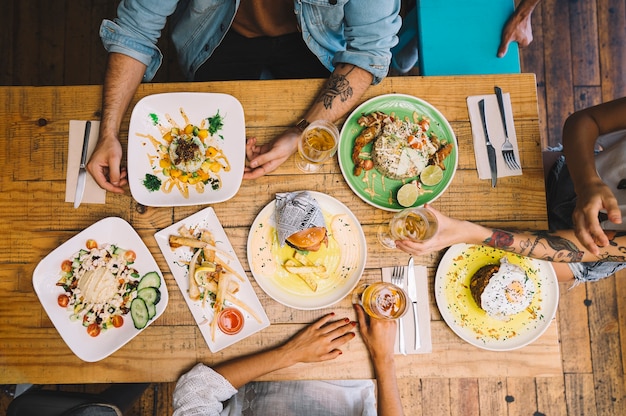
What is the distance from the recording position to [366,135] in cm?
A: 158

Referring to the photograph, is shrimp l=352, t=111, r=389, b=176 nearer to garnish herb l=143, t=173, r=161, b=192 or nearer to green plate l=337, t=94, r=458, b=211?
green plate l=337, t=94, r=458, b=211

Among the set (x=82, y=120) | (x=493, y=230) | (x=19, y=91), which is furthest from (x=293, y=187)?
(x=19, y=91)

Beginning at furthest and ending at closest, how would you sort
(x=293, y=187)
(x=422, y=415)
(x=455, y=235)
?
(x=422, y=415) → (x=293, y=187) → (x=455, y=235)

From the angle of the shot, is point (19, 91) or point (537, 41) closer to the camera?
point (19, 91)

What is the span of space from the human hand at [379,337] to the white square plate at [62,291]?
0.73 meters

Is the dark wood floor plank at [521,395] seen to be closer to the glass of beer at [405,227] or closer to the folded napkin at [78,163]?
the glass of beer at [405,227]

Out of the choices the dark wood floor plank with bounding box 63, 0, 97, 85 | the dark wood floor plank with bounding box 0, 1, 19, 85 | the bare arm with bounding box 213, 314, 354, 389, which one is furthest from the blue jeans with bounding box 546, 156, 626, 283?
the dark wood floor plank with bounding box 0, 1, 19, 85

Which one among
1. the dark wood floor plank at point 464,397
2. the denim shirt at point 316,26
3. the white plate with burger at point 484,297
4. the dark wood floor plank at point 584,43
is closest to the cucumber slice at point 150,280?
the denim shirt at point 316,26

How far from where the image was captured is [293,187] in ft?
5.29

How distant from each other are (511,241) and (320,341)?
0.77m

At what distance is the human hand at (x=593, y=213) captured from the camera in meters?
1.49

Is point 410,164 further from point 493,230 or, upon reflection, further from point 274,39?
point 274,39

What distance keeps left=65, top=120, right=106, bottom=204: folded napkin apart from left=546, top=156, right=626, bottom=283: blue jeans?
1.89 meters

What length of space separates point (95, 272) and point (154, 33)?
0.94 metres
